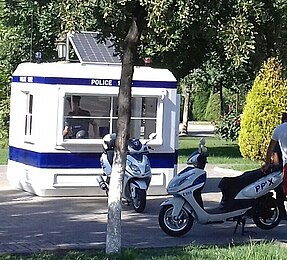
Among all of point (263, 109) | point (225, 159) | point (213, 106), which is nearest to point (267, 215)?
point (263, 109)

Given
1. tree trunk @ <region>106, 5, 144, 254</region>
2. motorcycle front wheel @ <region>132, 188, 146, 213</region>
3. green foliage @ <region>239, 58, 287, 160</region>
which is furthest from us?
green foliage @ <region>239, 58, 287, 160</region>

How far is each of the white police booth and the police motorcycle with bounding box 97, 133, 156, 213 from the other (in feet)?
2.46

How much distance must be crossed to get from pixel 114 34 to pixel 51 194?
19.9 ft

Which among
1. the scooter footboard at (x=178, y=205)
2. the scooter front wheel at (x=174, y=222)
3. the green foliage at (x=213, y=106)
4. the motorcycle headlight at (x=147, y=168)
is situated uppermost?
the green foliage at (x=213, y=106)

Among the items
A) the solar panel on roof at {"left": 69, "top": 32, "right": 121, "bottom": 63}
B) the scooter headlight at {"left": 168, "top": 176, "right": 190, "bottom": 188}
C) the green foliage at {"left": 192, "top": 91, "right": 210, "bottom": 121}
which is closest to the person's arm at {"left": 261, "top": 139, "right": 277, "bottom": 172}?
the scooter headlight at {"left": 168, "top": 176, "right": 190, "bottom": 188}

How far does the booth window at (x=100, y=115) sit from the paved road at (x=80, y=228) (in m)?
1.26

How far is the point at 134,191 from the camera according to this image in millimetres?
13219

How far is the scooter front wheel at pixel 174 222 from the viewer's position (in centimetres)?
1076

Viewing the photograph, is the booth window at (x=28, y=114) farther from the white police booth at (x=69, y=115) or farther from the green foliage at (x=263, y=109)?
the green foliage at (x=263, y=109)

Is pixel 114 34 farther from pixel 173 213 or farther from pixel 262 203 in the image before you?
pixel 262 203

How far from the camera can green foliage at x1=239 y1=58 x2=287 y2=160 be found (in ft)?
69.8

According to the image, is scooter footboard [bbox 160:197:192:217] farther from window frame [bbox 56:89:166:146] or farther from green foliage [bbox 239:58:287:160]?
green foliage [bbox 239:58:287:160]

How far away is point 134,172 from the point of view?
13.2 m

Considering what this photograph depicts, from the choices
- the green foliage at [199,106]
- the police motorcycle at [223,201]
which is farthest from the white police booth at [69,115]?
the green foliage at [199,106]
